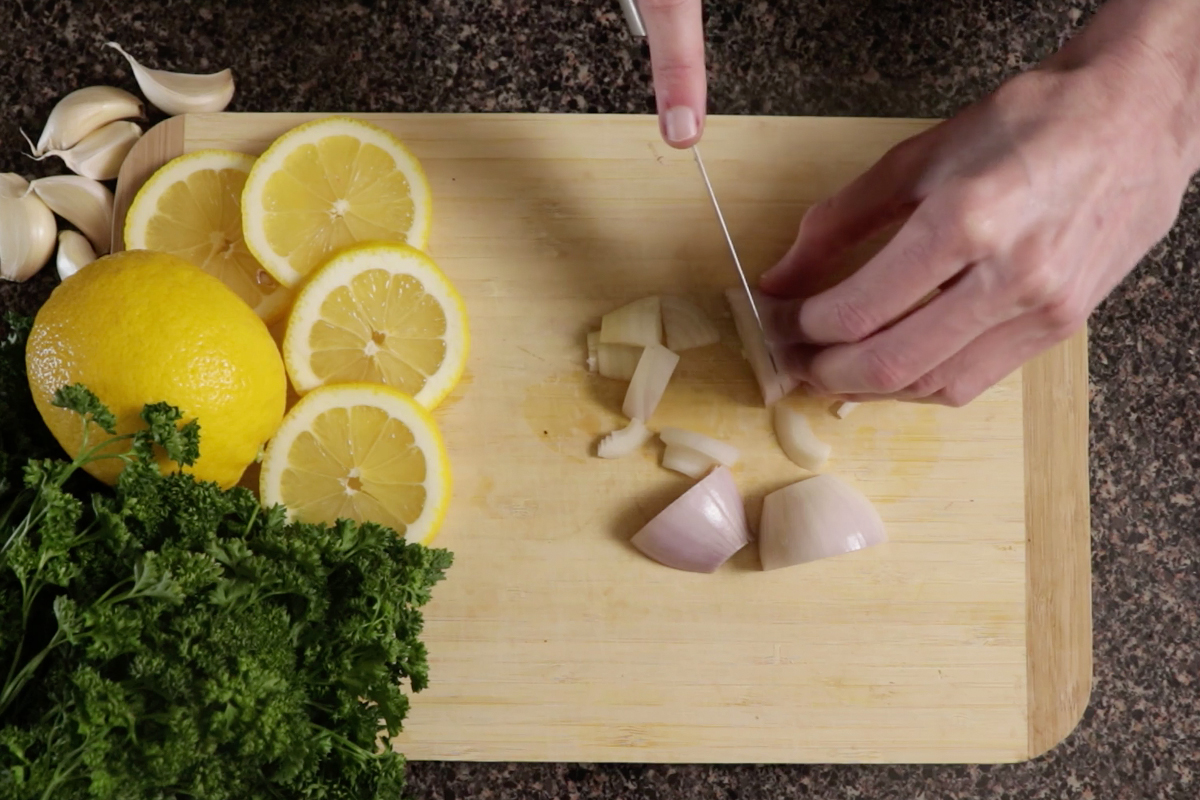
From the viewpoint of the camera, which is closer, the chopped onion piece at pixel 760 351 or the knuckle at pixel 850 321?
the knuckle at pixel 850 321

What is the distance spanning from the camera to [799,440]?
139 centimetres

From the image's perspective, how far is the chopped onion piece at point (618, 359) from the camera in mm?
1404

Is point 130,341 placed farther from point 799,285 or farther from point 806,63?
point 806,63

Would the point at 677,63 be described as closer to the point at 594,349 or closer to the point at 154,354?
the point at 594,349

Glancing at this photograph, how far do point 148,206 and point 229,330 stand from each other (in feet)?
1.04

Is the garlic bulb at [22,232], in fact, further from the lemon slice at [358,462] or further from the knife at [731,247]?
the knife at [731,247]

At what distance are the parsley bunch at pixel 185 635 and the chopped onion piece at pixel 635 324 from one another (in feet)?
1.32

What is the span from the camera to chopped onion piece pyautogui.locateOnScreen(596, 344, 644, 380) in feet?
4.61

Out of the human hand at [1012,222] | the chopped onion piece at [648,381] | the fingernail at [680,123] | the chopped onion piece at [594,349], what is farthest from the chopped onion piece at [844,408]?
the fingernail at [680,123]

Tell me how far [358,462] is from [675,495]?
17.5 inches

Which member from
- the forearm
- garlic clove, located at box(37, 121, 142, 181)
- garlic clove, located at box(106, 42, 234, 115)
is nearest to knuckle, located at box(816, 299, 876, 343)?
the forearm

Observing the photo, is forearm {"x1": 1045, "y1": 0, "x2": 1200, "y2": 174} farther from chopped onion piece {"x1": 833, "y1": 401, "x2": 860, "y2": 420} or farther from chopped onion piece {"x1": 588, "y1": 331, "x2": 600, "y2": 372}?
chopped onion piece {"x1": 588, "y1": 331, "x2": 600, "y2": 372}

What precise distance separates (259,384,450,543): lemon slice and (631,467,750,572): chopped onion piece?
0.31m

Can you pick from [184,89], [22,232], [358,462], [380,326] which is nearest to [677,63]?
[380,326]
